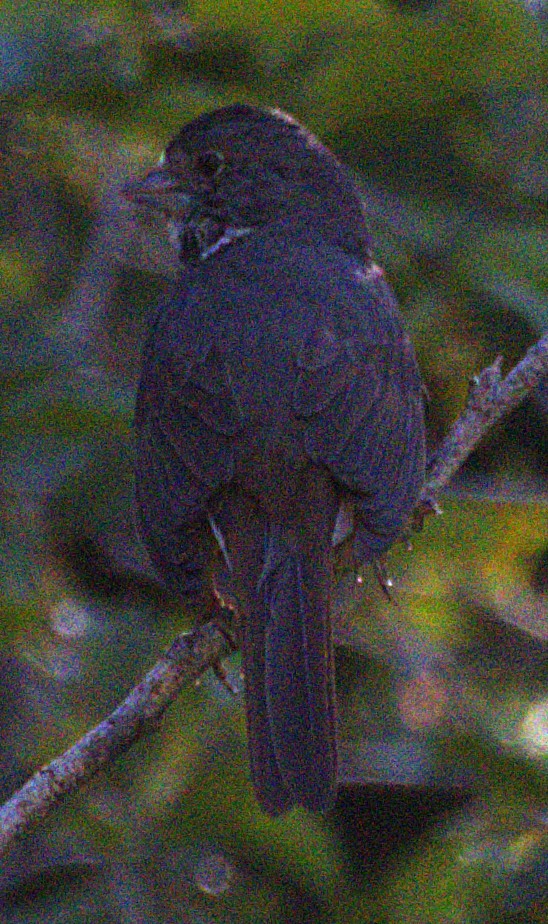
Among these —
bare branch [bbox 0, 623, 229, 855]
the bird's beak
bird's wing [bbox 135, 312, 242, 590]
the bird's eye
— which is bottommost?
bare branch [bbox 0, 623, 229, 855]

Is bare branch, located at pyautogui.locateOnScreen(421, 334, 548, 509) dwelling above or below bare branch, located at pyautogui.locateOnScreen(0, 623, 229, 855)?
above

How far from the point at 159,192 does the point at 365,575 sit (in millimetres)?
1100

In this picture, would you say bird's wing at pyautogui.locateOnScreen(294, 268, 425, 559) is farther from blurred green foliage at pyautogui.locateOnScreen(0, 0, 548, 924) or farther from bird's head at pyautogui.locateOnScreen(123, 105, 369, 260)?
bird's head at pyautogui.locateOnScreen(123, 105, 369, 260)

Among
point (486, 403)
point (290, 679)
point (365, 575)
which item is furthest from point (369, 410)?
point (290, 679)

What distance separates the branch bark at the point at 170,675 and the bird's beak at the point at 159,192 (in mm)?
953

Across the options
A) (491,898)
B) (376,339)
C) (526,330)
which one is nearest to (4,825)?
(491,898)

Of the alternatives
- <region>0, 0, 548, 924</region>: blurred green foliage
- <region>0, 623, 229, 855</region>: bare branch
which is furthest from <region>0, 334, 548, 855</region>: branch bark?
<region>0, 0, 548, 924</region>: blurred green foliage

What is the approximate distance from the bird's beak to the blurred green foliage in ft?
0.26

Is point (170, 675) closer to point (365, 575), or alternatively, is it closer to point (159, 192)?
point (365, 575)

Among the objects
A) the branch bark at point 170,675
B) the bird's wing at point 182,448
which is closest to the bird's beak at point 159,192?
the bird's wing at point 182,448

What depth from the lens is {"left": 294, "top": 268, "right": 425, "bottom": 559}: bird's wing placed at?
153 inches

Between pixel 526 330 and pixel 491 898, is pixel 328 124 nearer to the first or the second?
pixel 526 330

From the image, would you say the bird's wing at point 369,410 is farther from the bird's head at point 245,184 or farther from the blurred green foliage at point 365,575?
the bird's head at point 245,184

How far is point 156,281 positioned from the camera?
4672mm
